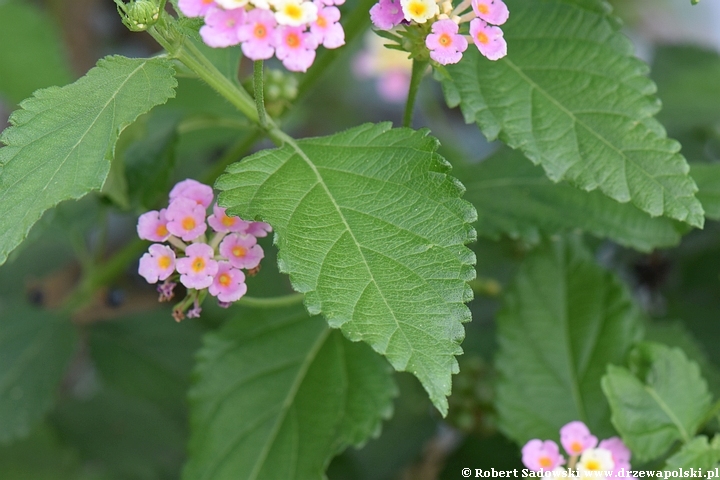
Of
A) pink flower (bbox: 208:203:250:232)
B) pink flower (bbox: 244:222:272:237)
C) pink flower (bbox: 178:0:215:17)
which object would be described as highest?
pink flower (bbox: 178:0:215:17)

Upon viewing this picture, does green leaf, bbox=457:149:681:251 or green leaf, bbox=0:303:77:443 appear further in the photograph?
green leaf, bbox=0:303:77:443

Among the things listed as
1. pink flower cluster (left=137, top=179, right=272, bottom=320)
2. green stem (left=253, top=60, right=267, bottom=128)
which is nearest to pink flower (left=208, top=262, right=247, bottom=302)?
pink flower cluster (left=137, top=179, right=272, bottom=320)

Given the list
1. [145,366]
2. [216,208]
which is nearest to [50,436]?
[145,366]

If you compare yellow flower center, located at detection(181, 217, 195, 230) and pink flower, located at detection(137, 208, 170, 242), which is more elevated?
yellow flower center, located at detection(181, 217, 195, 230)

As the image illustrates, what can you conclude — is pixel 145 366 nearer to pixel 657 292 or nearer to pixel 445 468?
pixel 445 468

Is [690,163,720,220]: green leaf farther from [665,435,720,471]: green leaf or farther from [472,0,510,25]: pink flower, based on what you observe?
[472,0,510,25]: pink flower

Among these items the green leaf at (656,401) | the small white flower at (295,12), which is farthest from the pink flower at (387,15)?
the green leaf at (656,401)

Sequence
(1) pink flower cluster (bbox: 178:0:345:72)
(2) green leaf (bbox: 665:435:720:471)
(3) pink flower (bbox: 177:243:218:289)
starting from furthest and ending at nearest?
(2) green leaf (bbox: 665:435:720:471), (3) pink flower (bbox: 177:243:218:289), (1) pink flower cluster (bbox: 178:0:345:72)
